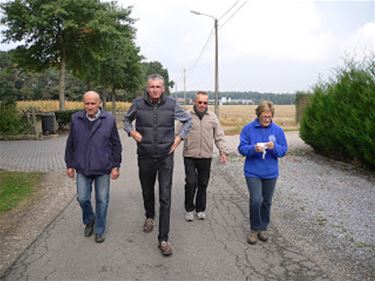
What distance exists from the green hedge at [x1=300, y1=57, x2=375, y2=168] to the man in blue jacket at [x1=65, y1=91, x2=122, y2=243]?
6690 mm

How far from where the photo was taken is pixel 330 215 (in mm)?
6082

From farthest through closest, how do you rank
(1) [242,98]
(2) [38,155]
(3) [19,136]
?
(1) [242,98] → (3) [19,136] → (2) [38,155]

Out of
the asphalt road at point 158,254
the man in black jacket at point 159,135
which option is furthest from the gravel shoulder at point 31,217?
the man in black jacket at point 159,135

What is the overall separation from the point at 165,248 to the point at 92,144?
1431 mm

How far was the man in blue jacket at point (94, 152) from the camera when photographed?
4.65 metres

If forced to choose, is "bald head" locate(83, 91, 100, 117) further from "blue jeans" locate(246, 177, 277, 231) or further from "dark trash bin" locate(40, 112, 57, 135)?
"dark trash bin" locate(40, 112, 57, 135)

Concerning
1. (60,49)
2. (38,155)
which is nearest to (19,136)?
(38,155)

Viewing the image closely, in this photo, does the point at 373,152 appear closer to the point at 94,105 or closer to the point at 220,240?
the point at 220,240

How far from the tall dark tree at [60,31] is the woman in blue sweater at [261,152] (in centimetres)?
1927

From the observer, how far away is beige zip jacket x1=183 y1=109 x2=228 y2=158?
5.44 metres

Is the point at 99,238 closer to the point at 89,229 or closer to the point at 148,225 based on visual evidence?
the point at 89,229

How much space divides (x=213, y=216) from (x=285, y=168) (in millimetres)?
5081

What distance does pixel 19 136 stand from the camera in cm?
1789

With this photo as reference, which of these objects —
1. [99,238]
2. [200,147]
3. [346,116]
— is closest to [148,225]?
[99,238]
